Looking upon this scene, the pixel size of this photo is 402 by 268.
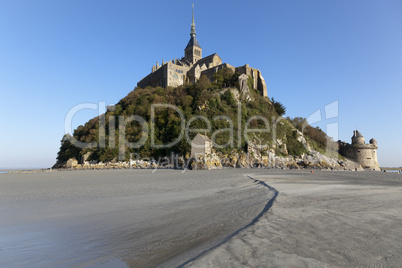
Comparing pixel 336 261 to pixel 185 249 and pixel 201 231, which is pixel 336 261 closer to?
pixel 185 249

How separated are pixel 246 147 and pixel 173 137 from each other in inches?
528

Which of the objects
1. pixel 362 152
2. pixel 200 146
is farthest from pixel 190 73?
pixel 362 152

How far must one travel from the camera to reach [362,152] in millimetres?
45625

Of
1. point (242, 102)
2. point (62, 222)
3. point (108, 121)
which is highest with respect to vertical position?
point (242, 102)

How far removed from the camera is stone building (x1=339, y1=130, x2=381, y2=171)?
149 feet

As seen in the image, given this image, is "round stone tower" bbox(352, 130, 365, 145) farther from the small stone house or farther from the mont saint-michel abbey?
the small stone house

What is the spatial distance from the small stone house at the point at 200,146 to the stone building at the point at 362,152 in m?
31.3

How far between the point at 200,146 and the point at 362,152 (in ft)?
113

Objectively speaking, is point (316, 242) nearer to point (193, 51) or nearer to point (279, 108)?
point (279, 108)

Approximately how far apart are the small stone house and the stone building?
31345 mm

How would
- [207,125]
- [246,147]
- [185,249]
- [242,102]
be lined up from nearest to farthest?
1. [185,249]
2. [246,147]
3. [207,125]
4. [242,102]

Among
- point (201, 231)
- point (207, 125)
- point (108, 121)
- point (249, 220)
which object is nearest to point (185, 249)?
point (201, 231)

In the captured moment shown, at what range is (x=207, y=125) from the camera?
135 feet

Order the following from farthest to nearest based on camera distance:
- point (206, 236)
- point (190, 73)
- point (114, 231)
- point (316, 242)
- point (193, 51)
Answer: point (193, 51), point (190, 73), point (114, 231), point (206, 236), point (316, 242)
